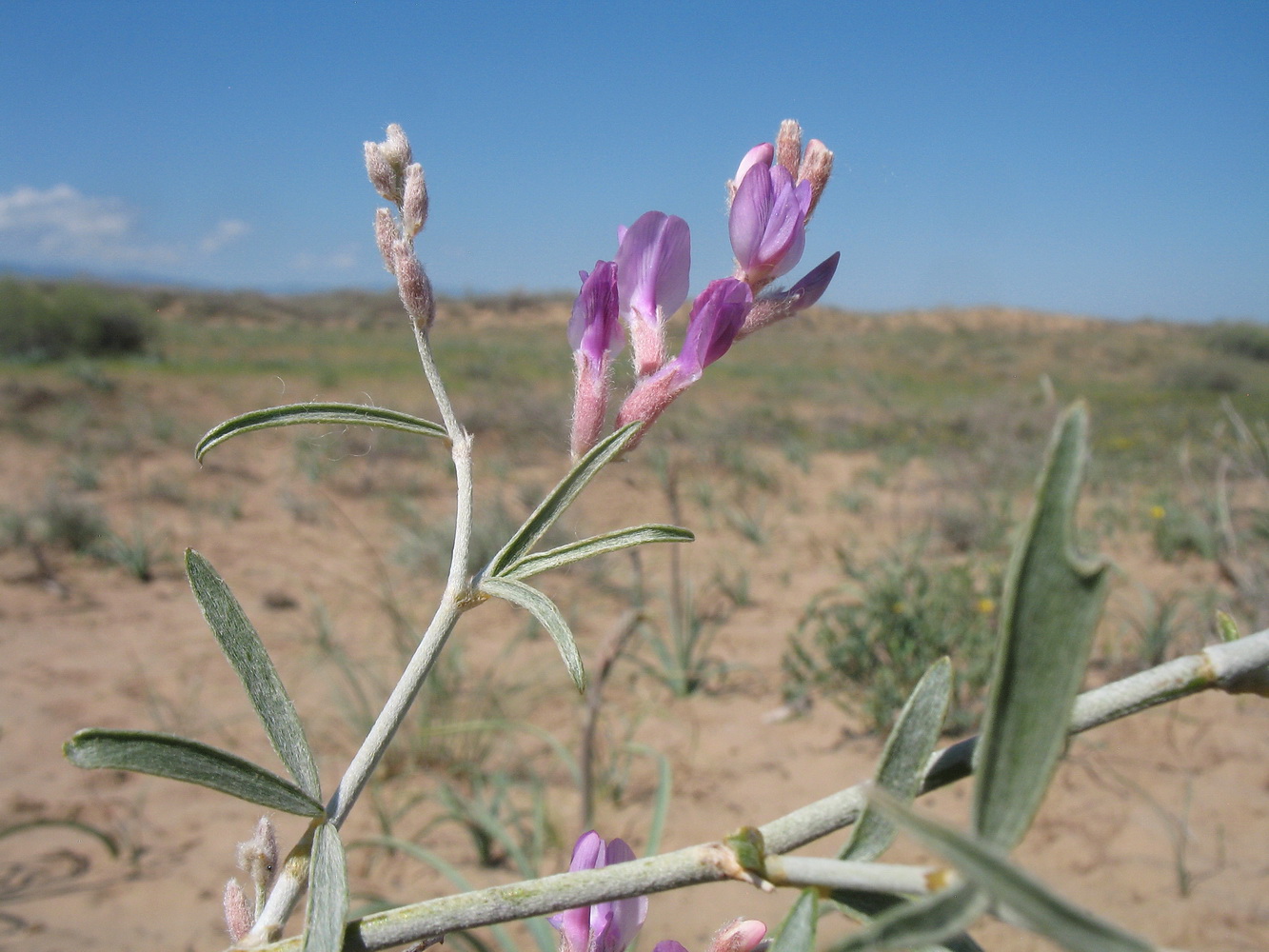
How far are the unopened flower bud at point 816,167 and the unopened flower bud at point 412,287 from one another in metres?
0.19

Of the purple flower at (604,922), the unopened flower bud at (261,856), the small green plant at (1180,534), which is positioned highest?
the unopened flower bud at (261,856)

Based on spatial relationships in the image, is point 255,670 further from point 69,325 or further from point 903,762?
point 69,325

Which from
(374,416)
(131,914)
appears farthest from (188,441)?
(374,416)

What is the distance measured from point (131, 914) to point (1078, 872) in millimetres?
2041

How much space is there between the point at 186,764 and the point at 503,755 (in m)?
2.32

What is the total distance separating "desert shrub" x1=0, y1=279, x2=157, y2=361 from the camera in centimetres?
934

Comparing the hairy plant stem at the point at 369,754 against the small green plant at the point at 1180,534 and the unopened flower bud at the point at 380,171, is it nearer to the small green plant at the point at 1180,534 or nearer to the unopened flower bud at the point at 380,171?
the unopened flower bud at the point at 380,171

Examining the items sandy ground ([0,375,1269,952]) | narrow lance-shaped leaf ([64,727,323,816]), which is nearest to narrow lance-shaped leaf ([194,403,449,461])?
narrow lance-shaped leaf ([64,727,323,816])

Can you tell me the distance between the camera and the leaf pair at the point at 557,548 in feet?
1.06

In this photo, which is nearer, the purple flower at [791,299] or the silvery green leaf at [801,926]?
the silvery green leaf at [801,926]

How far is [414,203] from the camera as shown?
39 centimetres

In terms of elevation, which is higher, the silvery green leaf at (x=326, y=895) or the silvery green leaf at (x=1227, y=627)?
the silvery green leaf at (x=1227, y=627)

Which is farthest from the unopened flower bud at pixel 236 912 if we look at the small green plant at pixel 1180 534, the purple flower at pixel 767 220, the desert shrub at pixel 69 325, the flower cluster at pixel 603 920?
the desert shrub at pixel 69 325

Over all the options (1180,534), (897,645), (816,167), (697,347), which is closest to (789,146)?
(816,167)
